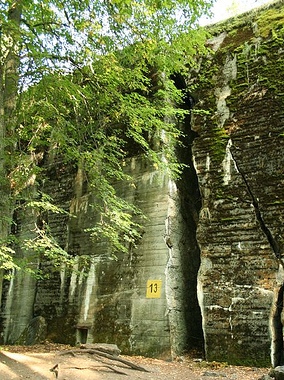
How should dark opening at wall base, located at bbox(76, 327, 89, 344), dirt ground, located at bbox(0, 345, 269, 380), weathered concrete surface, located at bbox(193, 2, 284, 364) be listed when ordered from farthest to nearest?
1. dark opening at wall base, located at bbox(76, 327, 89, 344)
2. weathered concrete surface, located at bbox(193, 2, 284, 364)
3. dirt ground, located at bbox(0, 345, 269, 380)

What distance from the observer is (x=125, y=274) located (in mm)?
8992

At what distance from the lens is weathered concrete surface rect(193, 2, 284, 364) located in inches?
290

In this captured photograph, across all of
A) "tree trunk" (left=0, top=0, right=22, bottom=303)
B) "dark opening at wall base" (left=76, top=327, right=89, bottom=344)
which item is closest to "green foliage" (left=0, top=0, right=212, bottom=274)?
"tree trunk" (left=0, top=0, right=22, bottom=303)

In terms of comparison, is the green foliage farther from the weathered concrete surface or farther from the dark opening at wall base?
the dark opening at wall base

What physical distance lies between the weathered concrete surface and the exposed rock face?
0.06 feet

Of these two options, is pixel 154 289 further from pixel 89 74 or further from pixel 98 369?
pixel 89 74

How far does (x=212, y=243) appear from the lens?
26.7 ft

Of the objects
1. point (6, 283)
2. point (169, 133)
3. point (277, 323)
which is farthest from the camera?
point (6, 283)

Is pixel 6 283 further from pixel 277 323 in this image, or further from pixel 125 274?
pixel 277 323

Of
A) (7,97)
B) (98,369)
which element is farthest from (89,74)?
(98,369)

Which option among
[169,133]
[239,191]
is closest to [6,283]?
[169,133]

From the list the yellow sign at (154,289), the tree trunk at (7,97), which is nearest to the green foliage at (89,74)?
the tree trunk at (7,97)

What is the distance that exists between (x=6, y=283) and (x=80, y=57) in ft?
22.6

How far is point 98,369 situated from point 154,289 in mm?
2583
